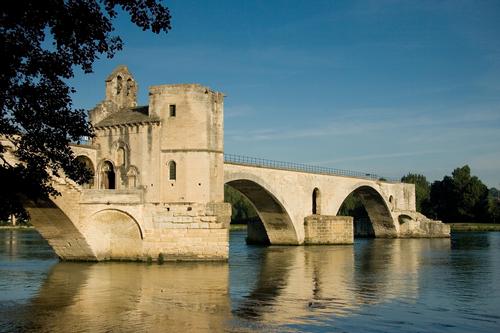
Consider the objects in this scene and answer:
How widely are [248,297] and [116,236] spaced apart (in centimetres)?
1249

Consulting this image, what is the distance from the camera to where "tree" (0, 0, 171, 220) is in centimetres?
897

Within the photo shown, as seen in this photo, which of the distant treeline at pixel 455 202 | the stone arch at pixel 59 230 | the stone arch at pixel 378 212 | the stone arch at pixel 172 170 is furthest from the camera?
the distant treeline at pixel 455 202

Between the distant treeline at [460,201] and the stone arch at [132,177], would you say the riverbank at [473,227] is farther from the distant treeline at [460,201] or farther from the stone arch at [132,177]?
the stone arch at [132,177]

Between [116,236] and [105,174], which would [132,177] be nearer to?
[105,174]

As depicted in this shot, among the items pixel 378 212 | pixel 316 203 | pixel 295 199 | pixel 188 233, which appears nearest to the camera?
pixel 188 233

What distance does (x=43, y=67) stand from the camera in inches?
380

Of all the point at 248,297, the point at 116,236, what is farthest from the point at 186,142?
the point at 248,297

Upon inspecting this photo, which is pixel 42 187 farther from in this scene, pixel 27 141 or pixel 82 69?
pixel 82 69

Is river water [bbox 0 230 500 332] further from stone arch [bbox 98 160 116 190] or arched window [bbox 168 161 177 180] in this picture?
stone arch [bbox 98 160 116 190]

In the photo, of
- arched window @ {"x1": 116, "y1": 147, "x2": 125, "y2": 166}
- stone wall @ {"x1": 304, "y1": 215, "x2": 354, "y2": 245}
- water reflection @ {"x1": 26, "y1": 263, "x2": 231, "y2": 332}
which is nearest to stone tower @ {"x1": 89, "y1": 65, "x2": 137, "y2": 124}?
arched window @ {"x1": 116, "y1": 147, "x2": 125, "y2": 166}

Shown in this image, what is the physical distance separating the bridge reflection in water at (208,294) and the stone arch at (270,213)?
1275cm

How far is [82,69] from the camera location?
10.2 metres

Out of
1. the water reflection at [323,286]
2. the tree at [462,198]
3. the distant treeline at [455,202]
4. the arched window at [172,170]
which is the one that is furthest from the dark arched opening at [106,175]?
the tree at [462,198]

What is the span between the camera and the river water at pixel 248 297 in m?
14.2
